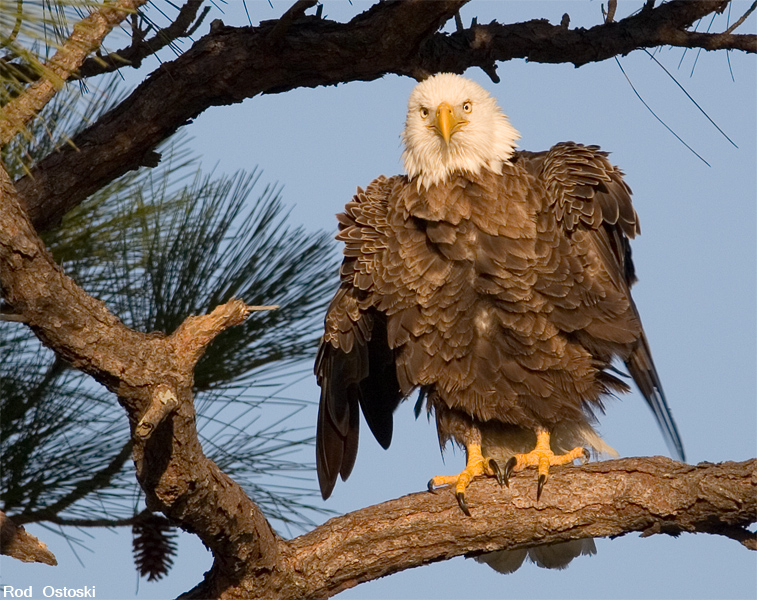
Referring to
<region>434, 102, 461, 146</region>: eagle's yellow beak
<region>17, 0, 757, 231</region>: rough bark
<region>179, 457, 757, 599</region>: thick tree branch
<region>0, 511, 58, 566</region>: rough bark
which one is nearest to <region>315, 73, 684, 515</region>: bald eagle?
<region>434, 102, 461, 146</region>: eagle's yellow beak

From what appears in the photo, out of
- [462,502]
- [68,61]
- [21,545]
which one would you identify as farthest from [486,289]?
[21,545]

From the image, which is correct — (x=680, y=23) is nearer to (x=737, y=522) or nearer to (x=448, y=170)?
(x=448, y=170)

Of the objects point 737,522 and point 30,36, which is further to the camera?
point 737,522

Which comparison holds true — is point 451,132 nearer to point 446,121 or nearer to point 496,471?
point 446,121

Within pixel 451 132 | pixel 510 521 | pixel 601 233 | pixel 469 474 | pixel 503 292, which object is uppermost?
pixel 451 132

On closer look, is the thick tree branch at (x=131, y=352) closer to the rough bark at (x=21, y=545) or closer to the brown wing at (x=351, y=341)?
the rough bark at (x=21, y=545)

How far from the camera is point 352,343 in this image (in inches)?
140

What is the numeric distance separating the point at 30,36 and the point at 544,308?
6.42 feet

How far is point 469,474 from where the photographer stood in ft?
10.7

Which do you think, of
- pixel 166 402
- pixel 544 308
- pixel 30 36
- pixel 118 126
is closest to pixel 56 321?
pixel 166 402

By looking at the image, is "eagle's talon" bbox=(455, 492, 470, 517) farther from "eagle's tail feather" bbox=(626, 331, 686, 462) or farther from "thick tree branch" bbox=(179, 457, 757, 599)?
"eagle's tail feather" bbox=(626, 331, 686, 462)

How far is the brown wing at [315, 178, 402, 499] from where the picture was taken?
346cm

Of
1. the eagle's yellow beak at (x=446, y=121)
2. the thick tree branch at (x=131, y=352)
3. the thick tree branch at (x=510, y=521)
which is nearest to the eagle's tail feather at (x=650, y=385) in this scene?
the thick tree branch at (x=510, y=521)

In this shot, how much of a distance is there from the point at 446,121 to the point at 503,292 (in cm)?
67
